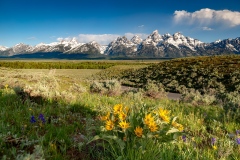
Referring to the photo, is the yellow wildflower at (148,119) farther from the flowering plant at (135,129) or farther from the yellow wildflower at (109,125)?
the yellow wildflower at (109,125)

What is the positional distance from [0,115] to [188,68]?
104 feet

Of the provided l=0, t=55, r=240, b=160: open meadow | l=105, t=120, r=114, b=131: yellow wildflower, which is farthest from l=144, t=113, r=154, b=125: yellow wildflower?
l=105, t=120, r=114, b=131: yellow wildflower

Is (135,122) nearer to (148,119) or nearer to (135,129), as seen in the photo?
(135,129)

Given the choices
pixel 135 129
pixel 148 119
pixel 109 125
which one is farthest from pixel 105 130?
pixel 148 119

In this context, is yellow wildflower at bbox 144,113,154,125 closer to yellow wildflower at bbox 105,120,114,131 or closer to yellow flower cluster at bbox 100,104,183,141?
yellow flower cluster at bbox 100,104,183,141

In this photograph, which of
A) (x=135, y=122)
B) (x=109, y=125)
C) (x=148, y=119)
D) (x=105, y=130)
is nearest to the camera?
(x=148, y=119)

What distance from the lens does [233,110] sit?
735 centimetres

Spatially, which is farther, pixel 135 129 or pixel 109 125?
pixel 135 129

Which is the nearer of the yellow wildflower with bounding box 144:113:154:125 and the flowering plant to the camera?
the yellow wildflower with bounding box 144:113:154:125

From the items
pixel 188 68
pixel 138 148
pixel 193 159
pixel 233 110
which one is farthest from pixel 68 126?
pixel 188 68

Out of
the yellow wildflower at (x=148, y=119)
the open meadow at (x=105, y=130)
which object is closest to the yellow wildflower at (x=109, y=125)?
the open meadow at (x=105, y=130)

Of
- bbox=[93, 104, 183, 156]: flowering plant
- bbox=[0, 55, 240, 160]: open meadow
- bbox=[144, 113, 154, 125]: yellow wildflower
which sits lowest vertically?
bbox=[0, 55, 240, 160]: open meadow

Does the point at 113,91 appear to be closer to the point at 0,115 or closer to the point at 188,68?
the point at 0,115

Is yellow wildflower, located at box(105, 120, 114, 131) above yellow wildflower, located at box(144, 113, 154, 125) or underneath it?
underneath
